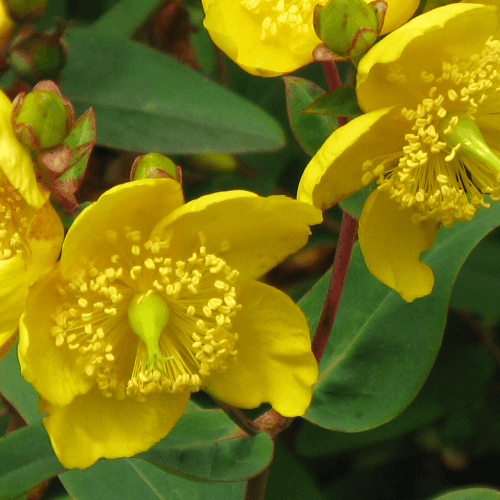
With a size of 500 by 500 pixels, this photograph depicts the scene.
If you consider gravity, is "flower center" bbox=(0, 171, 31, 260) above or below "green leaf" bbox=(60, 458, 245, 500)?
above

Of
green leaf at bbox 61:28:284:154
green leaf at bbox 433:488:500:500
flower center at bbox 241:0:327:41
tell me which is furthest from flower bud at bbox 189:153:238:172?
green leaf at bbox 433:488:500:500

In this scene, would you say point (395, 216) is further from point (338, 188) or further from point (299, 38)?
point (299, 38)

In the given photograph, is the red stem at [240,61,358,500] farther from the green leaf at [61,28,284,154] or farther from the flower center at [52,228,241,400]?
the green leaf at [61,28,284,154]

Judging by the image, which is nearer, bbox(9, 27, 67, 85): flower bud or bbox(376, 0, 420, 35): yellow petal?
bbox(376, 0, 420, 35): yellow petal

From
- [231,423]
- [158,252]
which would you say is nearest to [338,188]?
[158,252]

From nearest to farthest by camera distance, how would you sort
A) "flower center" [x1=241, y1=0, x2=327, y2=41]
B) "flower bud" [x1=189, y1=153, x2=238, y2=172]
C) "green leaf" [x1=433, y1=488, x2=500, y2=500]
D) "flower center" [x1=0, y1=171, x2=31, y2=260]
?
"flower center" [x1=0, y1=171, x2=31, y2=260]
"flower center" [x1=241, y1=0, x2=327, y2=41]
"green leaf" [x1=433, y1=488, x2=500, y2=500]
"flower bud" [x1=189, y1=153, x2=238, y2=172]

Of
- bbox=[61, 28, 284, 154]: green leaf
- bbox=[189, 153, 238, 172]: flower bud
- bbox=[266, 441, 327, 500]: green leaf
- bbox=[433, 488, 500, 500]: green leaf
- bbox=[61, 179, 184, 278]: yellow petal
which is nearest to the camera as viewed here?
bbox=[61, 179, 184, 278]: yellow petal

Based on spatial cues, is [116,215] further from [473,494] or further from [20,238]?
[473,494]

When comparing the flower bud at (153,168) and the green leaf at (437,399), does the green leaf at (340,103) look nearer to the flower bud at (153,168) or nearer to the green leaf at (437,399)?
the flower bud at (153,168)
